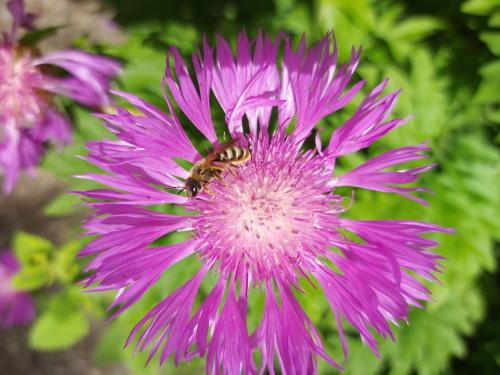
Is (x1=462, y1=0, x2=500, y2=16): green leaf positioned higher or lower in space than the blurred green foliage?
higher

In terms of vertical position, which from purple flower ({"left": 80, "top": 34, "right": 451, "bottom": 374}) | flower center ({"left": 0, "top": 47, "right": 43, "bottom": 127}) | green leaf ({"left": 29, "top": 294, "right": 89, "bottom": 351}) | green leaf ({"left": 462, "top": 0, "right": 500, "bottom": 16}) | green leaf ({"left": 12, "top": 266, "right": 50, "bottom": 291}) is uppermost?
green leaf ({"left": 462, "top": 0, "right": 500, "bottom": 16})

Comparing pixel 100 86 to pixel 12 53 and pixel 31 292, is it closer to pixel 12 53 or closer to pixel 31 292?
pixel 12 53

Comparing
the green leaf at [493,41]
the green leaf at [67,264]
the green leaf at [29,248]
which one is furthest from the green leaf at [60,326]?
the green leaf at [493,41]

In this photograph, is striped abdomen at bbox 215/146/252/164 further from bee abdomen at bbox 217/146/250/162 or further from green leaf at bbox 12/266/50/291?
green leaf at bbox 12/266/50/291

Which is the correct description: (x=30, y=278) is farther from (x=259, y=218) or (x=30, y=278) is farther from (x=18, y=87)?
(x=259, y=218)

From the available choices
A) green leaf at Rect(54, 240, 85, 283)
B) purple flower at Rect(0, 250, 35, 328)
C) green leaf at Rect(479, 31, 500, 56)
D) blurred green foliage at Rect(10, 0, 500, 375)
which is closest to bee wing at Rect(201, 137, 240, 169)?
blurred green foliage at Rect(10, 0, 500, 375)

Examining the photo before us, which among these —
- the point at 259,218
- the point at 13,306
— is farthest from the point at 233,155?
the point at 13,306

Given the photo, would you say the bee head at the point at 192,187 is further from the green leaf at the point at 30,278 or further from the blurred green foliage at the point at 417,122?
the green leaf at the point at 30,278
